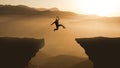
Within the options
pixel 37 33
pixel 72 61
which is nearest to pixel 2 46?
pixel 72 61

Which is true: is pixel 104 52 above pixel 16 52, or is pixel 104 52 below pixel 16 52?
below

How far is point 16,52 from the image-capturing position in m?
41.1

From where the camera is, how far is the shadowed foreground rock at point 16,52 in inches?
1597

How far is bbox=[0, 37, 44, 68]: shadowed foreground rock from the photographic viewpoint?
40562 mm

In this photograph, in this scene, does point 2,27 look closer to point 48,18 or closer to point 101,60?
point 48,18

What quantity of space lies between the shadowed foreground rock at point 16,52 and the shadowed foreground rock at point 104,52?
6.95 m

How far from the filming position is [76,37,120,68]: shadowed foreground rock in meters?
40.7

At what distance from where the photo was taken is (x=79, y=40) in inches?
1751

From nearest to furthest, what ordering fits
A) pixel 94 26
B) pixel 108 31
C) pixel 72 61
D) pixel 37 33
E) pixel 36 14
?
pixel 72 61, pixel 37 33, pixel 108 31, pixel 94 26, pixel 36 14

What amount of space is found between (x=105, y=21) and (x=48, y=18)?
2991cm

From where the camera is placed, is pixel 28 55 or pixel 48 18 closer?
pixel 28 55

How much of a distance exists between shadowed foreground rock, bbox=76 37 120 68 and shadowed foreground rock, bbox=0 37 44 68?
22.8 feet

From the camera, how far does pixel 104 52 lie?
4106cm

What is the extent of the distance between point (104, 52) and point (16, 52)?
10.6 meters
